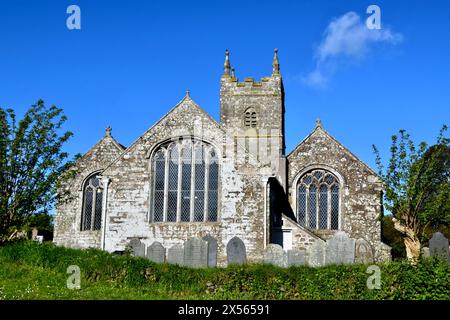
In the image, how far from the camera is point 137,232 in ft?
77.2

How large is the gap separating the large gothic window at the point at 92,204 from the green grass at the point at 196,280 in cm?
1328

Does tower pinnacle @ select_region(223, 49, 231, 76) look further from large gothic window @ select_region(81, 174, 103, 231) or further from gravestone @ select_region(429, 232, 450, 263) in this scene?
gravestone @ select_region(429, 232, 450, 263)

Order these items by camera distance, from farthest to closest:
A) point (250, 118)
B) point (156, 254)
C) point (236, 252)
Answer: point (250, 118), point (156, 254), point (236, 252)

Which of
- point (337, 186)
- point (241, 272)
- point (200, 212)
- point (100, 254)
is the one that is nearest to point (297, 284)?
point (241, 272)

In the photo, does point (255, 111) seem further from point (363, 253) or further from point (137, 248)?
point (363, 253)

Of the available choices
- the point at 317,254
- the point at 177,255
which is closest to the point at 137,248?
the point at 177,255

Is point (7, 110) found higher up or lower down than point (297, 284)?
higher up

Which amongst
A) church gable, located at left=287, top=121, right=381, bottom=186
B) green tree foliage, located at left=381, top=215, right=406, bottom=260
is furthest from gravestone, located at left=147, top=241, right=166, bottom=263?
green tree foliage, located at left=381, top=215, right=406, bottom=260

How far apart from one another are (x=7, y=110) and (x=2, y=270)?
6.45m

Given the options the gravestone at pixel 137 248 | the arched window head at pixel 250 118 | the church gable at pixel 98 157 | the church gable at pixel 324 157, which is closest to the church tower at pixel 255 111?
the arched window head at pixel 250 118

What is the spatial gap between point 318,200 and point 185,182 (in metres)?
8.21

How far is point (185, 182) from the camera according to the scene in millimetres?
24422
